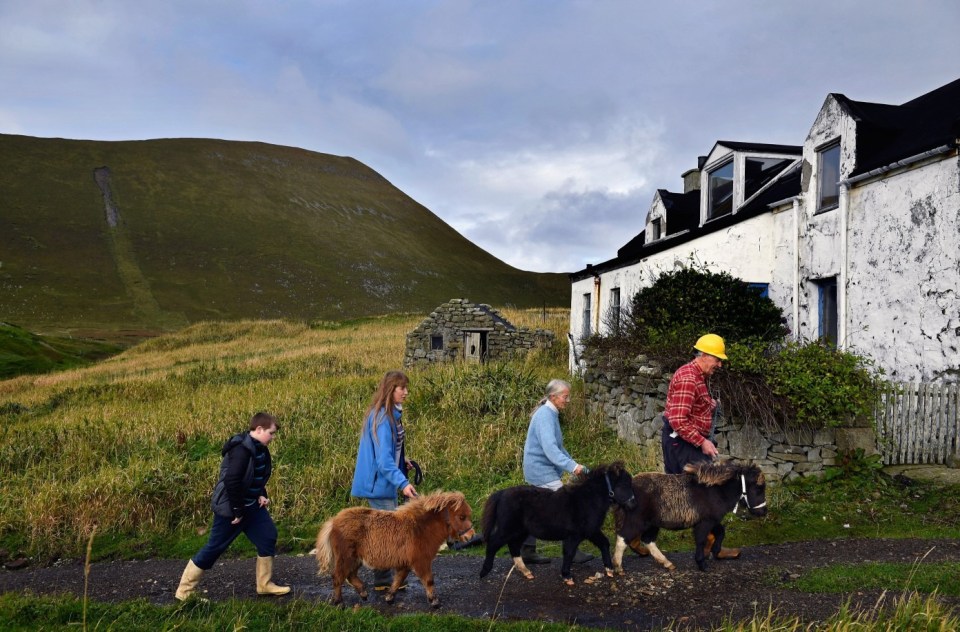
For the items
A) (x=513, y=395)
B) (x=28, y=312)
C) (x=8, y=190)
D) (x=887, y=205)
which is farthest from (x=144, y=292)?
(x=887, y=205)

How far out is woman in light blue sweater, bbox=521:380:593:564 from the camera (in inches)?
253

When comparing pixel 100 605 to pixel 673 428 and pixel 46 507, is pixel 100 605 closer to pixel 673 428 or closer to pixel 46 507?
pixel 46 507

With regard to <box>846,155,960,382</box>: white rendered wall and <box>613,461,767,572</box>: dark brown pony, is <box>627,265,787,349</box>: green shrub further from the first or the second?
<box>613,461,767,572</box>: dark brown pony

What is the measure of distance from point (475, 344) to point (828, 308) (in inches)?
536

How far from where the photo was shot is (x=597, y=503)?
239 inches

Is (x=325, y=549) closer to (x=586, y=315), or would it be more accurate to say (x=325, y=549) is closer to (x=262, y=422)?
(x=262, y=422)

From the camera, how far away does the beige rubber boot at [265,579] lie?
20.6ft

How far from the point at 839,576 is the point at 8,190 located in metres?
123

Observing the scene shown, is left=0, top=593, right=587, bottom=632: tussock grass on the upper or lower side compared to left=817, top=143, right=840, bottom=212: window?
lower

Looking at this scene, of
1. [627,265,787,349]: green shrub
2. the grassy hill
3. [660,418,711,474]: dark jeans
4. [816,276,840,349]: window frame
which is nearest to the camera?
[660,418,711,474]: dark jeans

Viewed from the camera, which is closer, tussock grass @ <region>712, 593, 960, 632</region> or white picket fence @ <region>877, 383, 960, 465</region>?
tussock grass @ <region>712, 593, 960, 632</region>

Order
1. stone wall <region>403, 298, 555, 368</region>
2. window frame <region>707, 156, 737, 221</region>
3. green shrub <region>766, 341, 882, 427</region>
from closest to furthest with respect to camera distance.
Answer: green shrub <region>766, 341, 882, 427</region> → window frame <region>707, 156, 737, 221</region> → stone wall <region>403, 298, 555, 368</region>

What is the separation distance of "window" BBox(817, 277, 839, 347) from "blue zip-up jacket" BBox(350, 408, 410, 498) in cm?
1058

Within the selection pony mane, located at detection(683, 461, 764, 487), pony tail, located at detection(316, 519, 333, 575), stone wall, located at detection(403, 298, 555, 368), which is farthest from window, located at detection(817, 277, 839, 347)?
stone wall, located at detection(403, 298, 555, 368)
